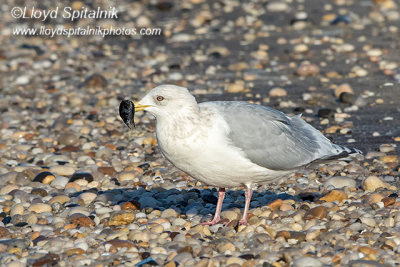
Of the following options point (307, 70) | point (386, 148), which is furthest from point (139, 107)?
point (307, 70)

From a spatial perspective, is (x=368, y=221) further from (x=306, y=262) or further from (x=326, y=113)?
(x=326, y=113)

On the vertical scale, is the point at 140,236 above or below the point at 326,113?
below

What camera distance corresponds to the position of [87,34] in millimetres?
13492

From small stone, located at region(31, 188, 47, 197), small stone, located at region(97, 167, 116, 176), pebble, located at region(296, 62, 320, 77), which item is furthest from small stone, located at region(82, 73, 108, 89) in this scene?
small stone, located at region(31, 188, 47, 197)

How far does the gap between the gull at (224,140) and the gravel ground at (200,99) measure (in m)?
0.49

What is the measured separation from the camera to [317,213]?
6.25 metres

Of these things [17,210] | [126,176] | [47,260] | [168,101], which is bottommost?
[47,260]

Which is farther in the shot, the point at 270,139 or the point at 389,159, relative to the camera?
the point at 389,159

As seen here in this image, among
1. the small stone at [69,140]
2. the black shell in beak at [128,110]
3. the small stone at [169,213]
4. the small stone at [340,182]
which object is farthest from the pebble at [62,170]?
A: the small stone at [340,182]

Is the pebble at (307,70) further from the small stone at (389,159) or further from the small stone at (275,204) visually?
the small stone at (275,204)

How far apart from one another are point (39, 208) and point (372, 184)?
10.8ft

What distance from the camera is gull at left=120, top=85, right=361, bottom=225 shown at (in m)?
5.69

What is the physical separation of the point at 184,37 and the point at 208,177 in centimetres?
727

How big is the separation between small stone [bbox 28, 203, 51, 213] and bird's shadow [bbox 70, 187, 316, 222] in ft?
1.60
